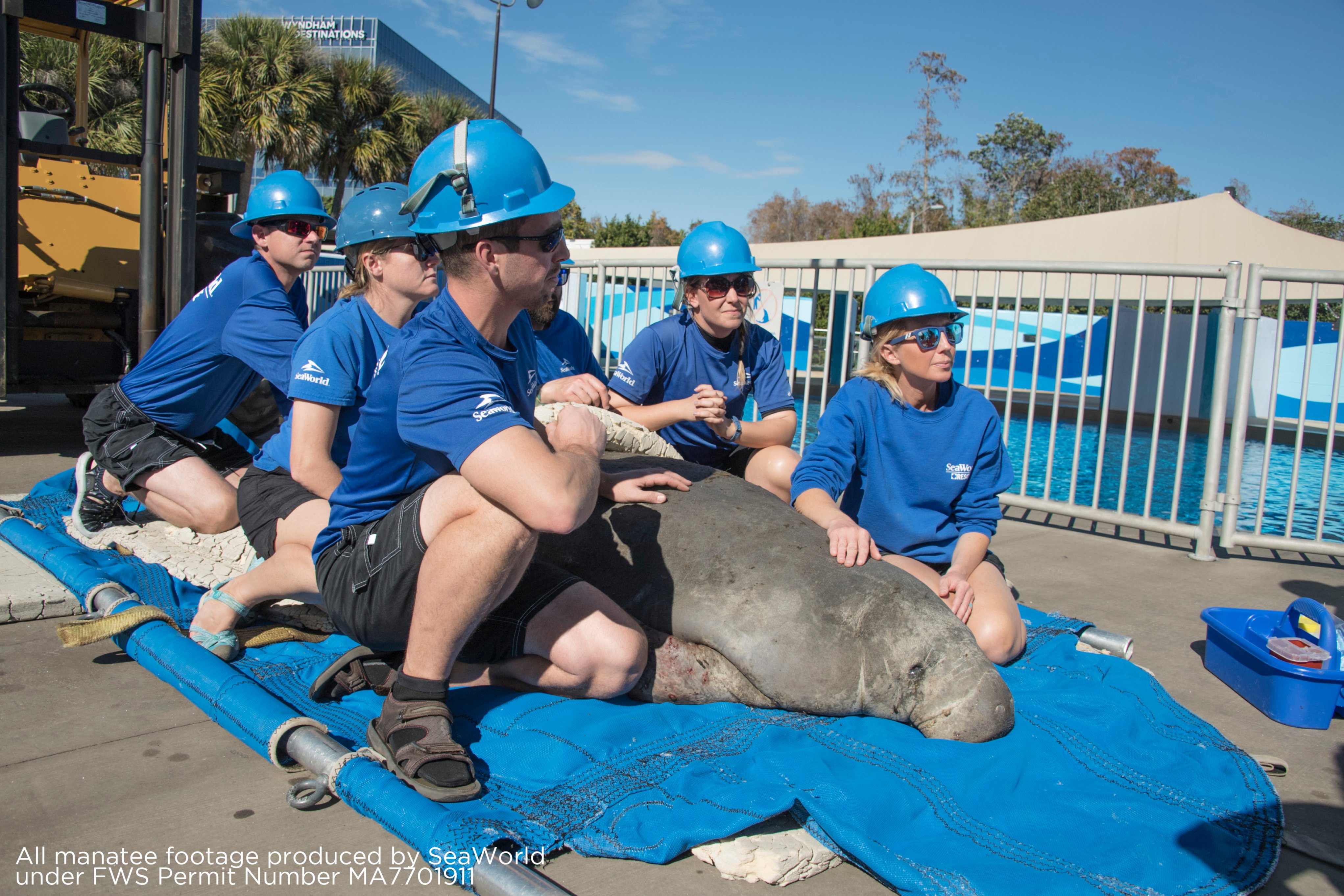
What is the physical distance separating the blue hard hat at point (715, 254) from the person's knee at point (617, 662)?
2.19 m

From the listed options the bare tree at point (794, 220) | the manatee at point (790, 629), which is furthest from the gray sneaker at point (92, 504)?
the bare tree at point (794, 220)

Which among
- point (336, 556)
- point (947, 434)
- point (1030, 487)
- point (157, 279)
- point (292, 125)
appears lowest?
point (1030, 487)

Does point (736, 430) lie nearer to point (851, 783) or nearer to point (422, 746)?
point (851, 783)

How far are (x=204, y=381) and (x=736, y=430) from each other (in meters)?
2.72

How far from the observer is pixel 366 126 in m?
29.3

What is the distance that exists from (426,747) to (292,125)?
1139 inches

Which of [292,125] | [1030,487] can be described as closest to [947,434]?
[1030,487]

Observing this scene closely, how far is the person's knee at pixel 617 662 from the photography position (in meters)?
2.78

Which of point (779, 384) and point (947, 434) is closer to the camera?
point (947, 434)

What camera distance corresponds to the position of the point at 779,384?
4.88 metres

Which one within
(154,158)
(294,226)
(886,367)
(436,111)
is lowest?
(886,367)

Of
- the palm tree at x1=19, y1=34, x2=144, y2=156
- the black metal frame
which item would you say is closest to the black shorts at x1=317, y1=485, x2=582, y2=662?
the black metal frame

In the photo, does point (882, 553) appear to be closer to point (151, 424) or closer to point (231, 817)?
point (231, 817)

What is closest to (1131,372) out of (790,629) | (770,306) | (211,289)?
(770,306)
